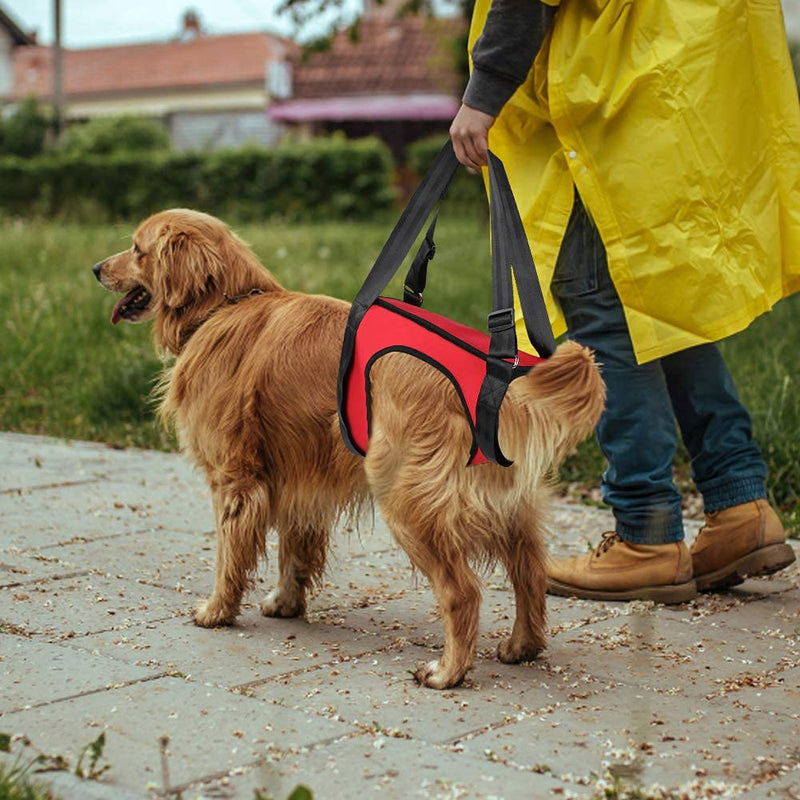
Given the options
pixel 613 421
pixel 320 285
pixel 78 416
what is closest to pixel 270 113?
pixel 320 285

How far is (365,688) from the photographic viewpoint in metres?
2.95

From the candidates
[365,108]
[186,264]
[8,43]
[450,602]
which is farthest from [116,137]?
[450,602]

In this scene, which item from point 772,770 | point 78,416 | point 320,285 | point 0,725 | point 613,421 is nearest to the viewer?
point 772,770

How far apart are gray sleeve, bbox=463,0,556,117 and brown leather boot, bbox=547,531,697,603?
54.7 inches

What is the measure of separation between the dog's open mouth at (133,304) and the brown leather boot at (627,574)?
1443mm

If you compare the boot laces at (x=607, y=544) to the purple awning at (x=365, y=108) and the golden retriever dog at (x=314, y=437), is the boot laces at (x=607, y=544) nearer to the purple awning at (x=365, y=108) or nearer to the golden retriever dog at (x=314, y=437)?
the golden retriever dog at (x=314, y=437)

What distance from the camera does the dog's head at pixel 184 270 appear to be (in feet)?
11.8

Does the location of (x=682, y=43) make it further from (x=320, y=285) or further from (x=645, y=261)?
(x=320, y=285)

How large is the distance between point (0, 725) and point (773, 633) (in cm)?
204

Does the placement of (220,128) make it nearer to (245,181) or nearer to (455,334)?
(245,181)

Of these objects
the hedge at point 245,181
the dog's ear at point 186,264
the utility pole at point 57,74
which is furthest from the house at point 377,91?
the dog's ear at point 186,264

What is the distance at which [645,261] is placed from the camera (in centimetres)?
354

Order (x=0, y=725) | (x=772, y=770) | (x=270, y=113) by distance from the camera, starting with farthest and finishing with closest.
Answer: (x=270, y=113) → (x=0, y=725) → (x=772, y=770)

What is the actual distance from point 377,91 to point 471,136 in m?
33.7
